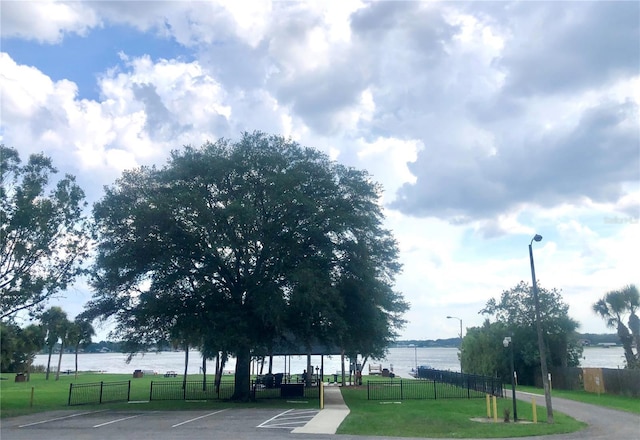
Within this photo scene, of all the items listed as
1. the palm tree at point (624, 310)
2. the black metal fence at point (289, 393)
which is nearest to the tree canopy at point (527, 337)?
the palm tree at point (624, 310)

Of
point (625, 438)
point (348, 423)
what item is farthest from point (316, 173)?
point (625, 438)

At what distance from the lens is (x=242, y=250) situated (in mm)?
35031

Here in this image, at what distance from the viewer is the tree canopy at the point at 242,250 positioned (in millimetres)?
34000

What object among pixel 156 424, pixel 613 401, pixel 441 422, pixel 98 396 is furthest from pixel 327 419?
pixel 98 396

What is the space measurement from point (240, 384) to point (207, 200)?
10.7 metres

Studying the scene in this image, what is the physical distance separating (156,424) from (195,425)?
1.69m

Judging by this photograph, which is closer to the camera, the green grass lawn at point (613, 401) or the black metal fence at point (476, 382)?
the green grass lawn at point (613, 401)

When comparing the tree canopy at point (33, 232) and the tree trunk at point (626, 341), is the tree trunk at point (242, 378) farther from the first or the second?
the tree trunk at point (626, 341)

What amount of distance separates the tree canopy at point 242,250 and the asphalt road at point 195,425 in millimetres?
Answer: 6247

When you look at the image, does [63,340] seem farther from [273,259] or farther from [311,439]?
[311,439]

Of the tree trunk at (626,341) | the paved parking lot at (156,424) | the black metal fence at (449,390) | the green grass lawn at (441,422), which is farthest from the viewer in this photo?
the tree trunk at (626,341)

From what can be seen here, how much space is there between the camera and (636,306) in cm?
5159

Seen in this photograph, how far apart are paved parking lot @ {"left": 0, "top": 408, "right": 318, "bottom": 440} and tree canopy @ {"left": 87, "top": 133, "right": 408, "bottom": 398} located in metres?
5.81

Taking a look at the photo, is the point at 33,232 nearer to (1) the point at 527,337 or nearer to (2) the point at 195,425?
(2) the point at 195,425
